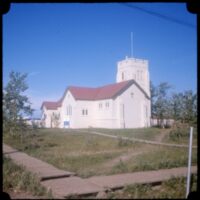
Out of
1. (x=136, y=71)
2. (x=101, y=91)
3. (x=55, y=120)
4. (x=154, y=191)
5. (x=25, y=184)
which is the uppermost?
(x=136, y=71)

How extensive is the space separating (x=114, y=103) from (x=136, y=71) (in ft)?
28.7

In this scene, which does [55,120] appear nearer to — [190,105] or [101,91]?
[101,91]

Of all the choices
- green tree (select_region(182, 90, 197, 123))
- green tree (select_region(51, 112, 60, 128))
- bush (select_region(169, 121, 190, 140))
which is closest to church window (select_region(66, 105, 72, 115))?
green tree (select_region(51, 112, 60, 128))

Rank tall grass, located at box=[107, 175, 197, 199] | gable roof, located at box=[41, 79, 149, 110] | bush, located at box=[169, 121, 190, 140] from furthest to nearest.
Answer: gable roof, located at box=[41, 79, 149, 110] < bush, located at box=[169, 121, 190, 140] < tall grass, located at box=[107, 175, 197, 199]


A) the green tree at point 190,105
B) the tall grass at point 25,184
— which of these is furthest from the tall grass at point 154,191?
the green tree at point 190,105

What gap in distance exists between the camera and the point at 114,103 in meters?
44.8

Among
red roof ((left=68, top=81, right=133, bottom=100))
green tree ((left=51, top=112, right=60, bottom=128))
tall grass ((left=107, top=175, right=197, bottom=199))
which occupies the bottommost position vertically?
tall grass ((left=107, top=175, right=197, bottom=199))

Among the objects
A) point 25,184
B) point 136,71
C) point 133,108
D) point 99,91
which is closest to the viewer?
point 25,184

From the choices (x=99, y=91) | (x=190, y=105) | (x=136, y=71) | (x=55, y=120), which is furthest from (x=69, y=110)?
(x=190, y=105)

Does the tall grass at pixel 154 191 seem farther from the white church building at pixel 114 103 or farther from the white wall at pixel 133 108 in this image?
the white wall at pixel 133 108

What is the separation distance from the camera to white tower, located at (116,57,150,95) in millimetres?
50062

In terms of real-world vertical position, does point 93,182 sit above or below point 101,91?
below

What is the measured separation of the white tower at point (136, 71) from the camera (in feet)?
164

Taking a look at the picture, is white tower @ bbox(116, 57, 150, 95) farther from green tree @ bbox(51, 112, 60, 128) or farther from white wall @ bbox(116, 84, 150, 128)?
green tree @ bbox(51, 112, 60, 128)
